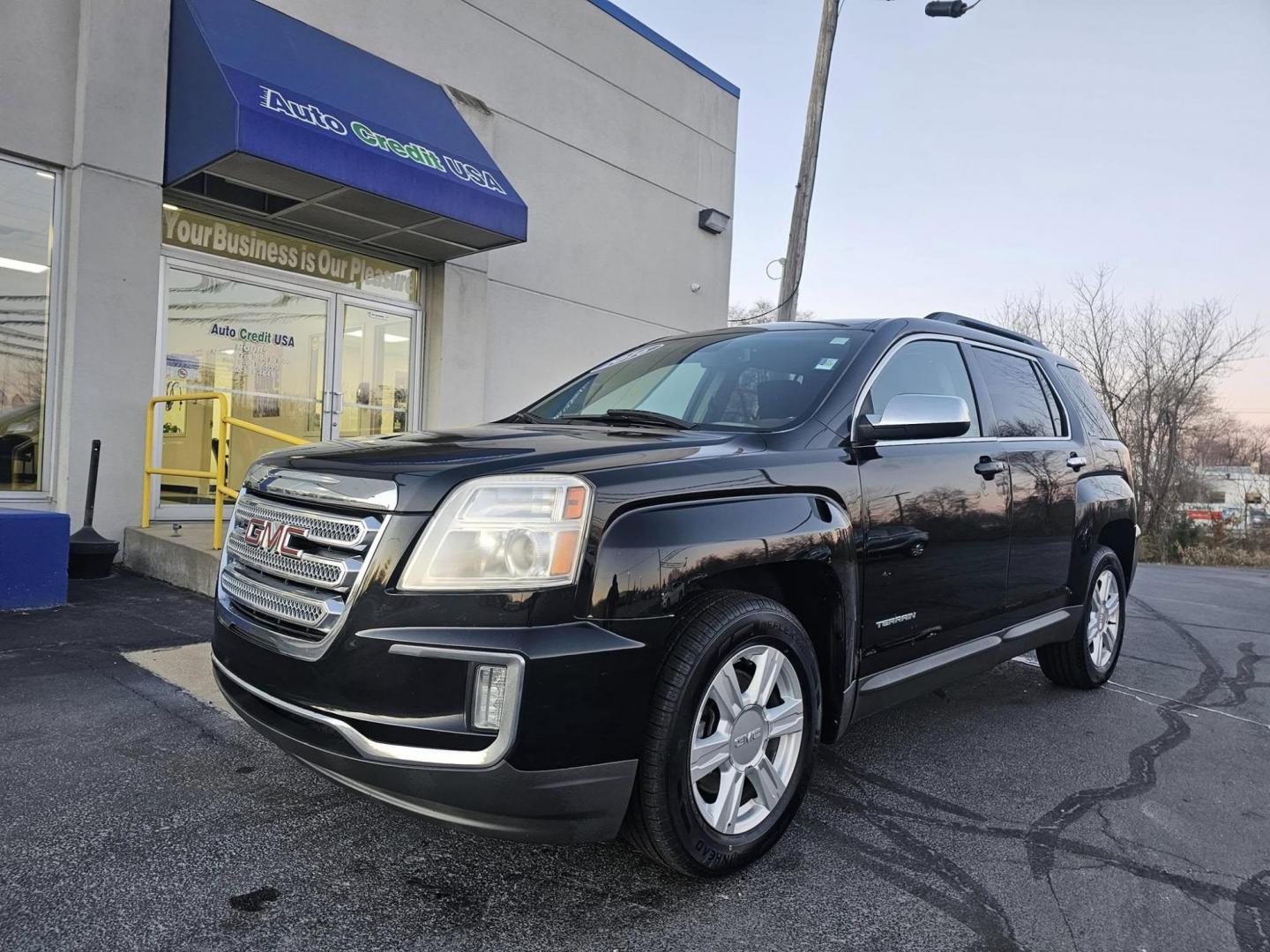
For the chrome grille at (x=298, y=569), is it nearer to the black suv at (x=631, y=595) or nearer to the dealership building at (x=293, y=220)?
the black suv at (x=631, y=595)

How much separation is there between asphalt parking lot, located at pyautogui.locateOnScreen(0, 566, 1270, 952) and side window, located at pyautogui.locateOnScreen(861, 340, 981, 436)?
146 cm

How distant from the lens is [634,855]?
Answer: 9.00ft

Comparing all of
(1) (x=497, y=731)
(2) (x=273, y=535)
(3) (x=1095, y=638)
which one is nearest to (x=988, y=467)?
(3) (x=1095, y=638)

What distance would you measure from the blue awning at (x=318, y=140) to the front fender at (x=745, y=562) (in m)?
5.84

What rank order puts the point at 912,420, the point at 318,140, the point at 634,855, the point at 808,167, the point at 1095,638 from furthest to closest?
the point at 808,167, the point at 318,140, the point at 1095,638, the point at 912,420, the point at 634,855

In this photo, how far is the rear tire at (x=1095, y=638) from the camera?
477 cm

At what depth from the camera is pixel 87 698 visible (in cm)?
401

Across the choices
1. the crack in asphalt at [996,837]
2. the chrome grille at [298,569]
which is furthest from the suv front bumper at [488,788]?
the crack in asphalt at [996,837]

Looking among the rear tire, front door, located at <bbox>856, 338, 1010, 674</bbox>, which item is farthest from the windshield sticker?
the rear tire

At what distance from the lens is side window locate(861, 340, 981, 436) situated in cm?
350

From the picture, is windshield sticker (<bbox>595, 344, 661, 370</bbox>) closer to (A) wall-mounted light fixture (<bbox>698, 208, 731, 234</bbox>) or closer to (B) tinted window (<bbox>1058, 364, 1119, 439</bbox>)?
(B) tinted window (<bbox>1058, 364, 1119, 439</bbox>)

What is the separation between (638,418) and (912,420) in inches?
40.0

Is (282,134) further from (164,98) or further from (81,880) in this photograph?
(81,880)

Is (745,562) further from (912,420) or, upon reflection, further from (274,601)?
(274,601)
